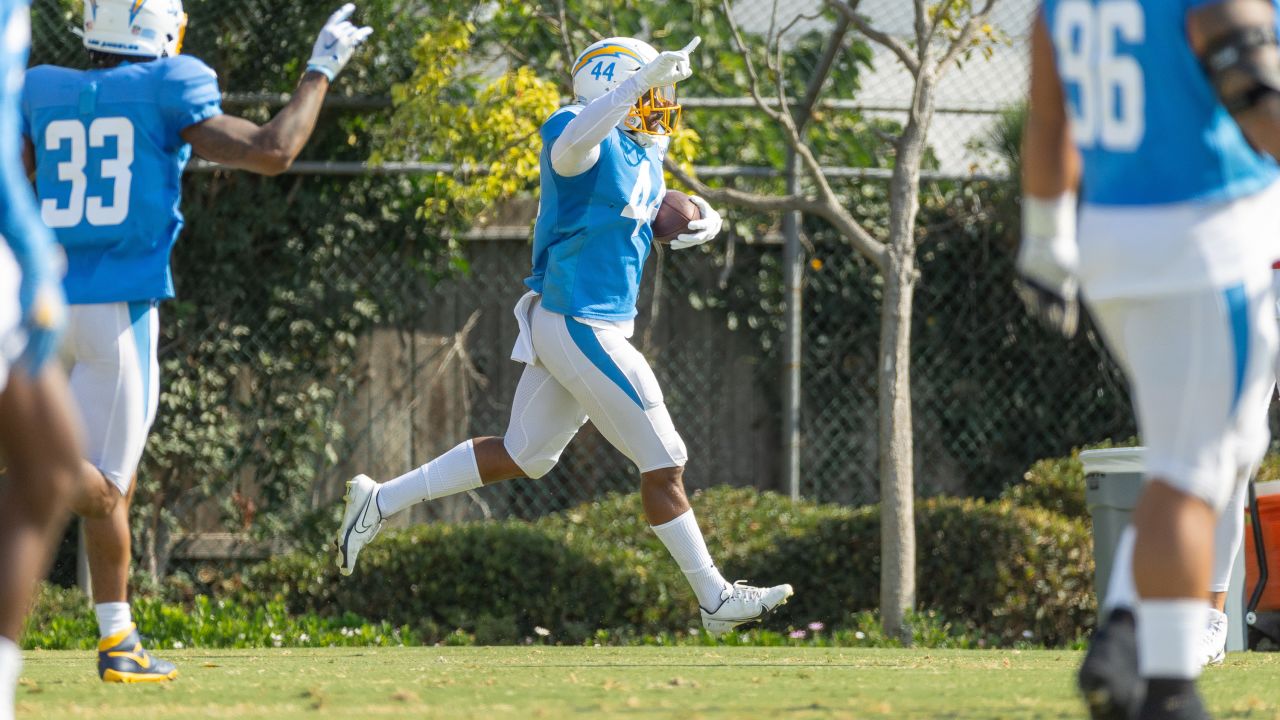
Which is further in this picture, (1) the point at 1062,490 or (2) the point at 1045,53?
(1) the point at 1062,490

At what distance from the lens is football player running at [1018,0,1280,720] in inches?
99.0

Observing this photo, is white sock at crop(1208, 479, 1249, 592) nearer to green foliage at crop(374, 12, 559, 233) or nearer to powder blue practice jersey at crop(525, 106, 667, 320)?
powder blue practice jersey at crop(525, 106, 667, 320)

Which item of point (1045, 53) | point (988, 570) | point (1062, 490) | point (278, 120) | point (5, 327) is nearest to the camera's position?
point (5, 327)

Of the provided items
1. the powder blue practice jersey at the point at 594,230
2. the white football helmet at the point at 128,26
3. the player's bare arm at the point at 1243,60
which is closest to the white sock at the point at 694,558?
the powder blue practice jersey at the point at 594,230

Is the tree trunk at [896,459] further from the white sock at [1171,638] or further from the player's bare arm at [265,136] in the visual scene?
the white sock at [1171,638]

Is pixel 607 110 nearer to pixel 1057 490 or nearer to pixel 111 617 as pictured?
pixel 111 617

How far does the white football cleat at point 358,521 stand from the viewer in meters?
5.29

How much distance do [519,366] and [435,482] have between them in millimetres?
3065

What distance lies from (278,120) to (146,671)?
1.42m

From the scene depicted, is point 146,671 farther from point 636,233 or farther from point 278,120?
point 636,233

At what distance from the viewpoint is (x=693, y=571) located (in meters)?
4.90

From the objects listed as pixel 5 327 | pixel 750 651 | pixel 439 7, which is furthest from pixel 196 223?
pixel 5 327

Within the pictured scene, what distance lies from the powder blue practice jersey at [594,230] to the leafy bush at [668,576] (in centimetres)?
251

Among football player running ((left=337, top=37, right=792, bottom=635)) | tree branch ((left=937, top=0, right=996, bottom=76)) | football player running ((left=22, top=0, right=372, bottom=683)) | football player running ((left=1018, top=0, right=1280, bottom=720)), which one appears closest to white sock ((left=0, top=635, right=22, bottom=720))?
football player running ((left=22, top=0, right=372, bottom=683))
